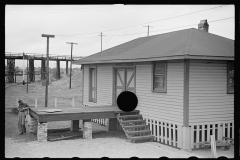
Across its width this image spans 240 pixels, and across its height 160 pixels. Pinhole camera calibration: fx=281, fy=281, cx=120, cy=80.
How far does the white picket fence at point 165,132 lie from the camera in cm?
1041

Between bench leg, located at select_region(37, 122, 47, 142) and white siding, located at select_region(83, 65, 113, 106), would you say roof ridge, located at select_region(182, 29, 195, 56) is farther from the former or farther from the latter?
bench leg, located at select_region(37, 122, 47, 142)

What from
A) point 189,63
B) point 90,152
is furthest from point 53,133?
point 189,63

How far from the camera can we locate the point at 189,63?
1021cm

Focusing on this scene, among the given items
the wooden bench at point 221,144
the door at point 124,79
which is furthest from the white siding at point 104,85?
the wooden bench at point 221,144

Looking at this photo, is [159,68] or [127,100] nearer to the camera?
[127,100]

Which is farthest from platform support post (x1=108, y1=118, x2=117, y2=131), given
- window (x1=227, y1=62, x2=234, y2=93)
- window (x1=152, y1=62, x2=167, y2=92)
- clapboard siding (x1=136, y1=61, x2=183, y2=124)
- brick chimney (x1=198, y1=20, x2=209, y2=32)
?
brick chimney (x1=198, y1=20, x2=209, y2=32)

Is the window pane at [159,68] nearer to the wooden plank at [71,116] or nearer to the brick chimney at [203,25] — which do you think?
the wooden plank at [71,116]

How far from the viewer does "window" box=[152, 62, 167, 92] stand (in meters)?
11.4

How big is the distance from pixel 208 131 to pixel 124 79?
16.7 feet

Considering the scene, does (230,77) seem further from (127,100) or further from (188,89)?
(127,100)

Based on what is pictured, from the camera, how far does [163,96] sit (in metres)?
11.2

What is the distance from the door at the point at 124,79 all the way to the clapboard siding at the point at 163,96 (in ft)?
2.10

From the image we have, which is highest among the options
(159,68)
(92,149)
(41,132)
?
(159,68)

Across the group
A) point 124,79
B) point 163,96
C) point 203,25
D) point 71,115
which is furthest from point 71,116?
point 203,25
